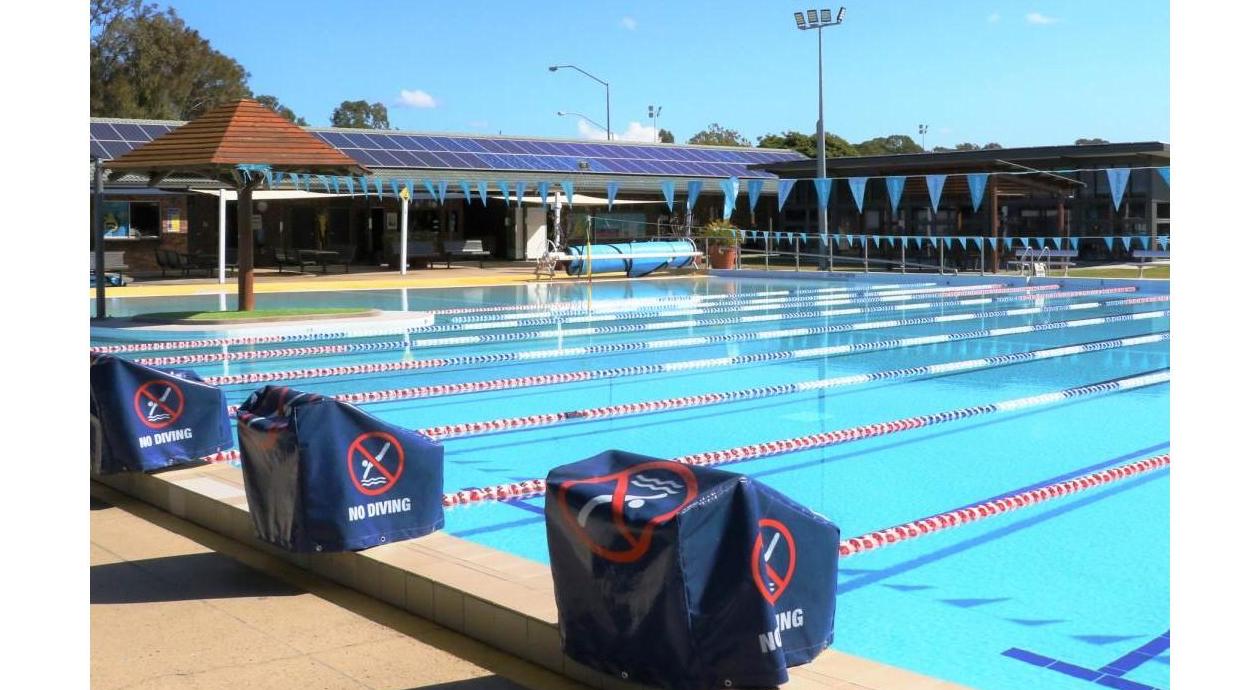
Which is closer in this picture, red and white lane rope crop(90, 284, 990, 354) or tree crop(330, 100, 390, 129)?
red and white lane rope crop(90, 284, 990, 354)

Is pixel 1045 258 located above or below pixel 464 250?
below

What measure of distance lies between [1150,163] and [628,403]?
25.3 m

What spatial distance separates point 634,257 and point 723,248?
3497 mm

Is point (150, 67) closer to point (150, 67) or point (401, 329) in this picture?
point (150, 67)

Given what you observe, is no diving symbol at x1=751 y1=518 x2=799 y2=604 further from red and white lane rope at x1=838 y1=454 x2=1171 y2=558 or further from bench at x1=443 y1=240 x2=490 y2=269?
bench at x1=443 y1=240 x2=490 y2=269

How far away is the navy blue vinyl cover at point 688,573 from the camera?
3785mm

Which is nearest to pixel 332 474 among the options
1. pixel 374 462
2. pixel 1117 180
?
pixel 374 462

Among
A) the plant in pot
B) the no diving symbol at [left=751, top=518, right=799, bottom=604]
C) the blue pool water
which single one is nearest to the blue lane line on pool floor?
the blue pool water

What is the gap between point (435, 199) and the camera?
34.2 meters

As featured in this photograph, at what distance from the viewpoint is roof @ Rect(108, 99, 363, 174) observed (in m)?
17.3

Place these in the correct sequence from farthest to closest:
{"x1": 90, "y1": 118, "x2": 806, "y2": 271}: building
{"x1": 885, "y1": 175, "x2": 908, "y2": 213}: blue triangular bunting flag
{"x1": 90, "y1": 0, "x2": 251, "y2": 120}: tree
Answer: {"x1": 90, "y1": 0, "x2": 251, "y2": 120}: tree, {"x1": 90, "y1": 118, "x2": 806, "y2": 271}: building, {"x1": 885, "y1": 175, "x2": 908, "y2": 213}: blue triangular bunting flag

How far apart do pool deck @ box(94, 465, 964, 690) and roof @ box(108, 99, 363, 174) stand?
452 inches

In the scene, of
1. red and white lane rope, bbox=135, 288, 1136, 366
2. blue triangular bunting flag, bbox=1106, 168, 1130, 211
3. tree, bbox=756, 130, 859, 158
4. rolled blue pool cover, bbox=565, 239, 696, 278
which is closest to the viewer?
red and white lane rope, bbox=135, 288, 1136, 366
